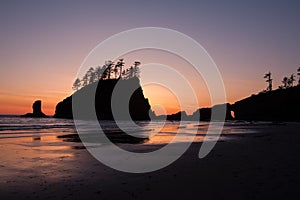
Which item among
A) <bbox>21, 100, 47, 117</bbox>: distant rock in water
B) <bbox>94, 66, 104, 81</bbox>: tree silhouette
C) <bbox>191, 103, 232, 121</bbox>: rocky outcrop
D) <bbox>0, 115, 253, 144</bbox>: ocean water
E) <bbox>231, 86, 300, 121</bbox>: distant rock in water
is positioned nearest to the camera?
<bbox>0, 115, 253, 144</bbox>: ocean water

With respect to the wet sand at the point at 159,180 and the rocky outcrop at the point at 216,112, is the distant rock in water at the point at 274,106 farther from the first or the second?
the wet sand at the point at 159,180

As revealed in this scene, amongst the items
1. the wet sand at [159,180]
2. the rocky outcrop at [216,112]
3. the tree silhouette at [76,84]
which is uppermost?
the tree silhouette at [76,84]

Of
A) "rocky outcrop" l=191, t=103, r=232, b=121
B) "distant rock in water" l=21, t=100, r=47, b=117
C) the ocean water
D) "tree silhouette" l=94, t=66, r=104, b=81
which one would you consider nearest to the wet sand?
the ocean water

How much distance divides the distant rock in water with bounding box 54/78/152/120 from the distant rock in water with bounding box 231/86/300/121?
42981 millimetres

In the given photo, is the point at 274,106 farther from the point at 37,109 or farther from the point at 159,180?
the point at 37,109

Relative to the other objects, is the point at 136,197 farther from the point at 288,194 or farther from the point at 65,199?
the point at 288,194

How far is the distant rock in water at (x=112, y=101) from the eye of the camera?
115312 millimetres

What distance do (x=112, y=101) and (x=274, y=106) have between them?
6449 cm

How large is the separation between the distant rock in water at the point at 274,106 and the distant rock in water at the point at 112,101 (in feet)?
141

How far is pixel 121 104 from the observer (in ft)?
398

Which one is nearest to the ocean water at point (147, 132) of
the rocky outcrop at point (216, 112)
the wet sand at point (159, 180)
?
the wet sand at point (159, 180)

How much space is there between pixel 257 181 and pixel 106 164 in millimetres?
6030

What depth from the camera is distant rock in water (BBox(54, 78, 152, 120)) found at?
11531 centimetres

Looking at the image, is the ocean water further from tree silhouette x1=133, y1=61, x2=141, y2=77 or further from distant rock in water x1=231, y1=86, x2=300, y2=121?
tree silhouette x1=133, y1=61, x2=141, y2=77
